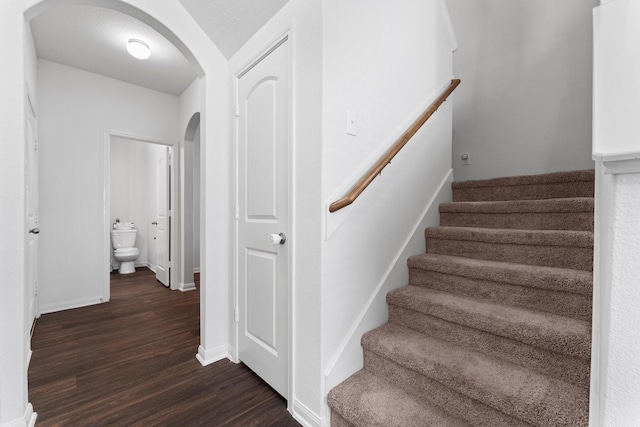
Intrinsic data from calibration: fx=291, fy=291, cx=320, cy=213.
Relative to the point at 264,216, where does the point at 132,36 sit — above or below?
above

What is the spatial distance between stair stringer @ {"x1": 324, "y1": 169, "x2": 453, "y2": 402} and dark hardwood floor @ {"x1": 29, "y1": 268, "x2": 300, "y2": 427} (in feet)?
1.23

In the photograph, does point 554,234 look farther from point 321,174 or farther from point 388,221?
point 321,174

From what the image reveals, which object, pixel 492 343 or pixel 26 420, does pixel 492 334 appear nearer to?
pixel 492 343

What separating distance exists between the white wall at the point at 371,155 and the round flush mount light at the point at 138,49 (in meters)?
2.36

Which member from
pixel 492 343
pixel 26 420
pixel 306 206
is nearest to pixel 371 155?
pixel 306 206

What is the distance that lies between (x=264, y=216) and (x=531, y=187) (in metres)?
2.04

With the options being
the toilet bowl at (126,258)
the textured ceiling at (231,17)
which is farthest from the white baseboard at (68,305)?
the textured ceiling at (231,17)

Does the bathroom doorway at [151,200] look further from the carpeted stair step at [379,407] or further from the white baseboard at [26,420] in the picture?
the carpeted stair step at [379,407]

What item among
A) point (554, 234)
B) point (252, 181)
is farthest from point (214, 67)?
point (554, 234)

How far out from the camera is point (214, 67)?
2.13m

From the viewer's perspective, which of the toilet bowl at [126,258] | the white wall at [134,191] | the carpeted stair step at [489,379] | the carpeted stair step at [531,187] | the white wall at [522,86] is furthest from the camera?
the white wall at [134,191]

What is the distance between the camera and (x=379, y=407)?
51.7 inches

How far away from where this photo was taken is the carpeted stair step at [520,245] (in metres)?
1.50

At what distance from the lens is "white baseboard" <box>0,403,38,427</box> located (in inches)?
54.6
